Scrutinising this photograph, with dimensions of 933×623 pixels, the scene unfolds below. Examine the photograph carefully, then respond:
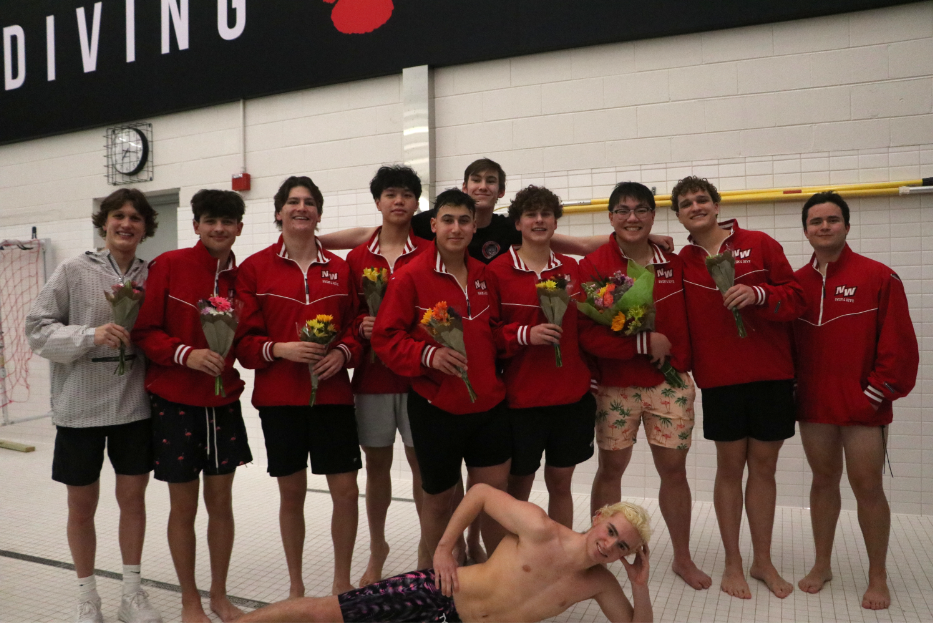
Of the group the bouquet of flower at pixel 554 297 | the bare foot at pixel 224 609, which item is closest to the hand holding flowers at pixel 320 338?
the bouquet of flower at pixel 554 297

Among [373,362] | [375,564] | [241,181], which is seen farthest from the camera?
[241,181]

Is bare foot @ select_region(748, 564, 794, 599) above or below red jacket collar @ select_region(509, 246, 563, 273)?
below

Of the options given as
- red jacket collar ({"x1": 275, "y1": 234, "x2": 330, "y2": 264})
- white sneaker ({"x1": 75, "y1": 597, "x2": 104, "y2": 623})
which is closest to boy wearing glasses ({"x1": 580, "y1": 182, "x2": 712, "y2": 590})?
red jacket collar ({"x1": 275, "y1": 234, "x2": 330, "y2": 264})

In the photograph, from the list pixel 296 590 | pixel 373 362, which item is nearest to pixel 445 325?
pixel 373 362

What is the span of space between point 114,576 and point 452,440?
1.99 metres

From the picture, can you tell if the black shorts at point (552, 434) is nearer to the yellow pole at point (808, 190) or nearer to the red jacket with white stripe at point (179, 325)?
the red jacket with white stripe at point (179, 325)

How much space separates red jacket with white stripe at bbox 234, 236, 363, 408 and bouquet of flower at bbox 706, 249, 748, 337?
1560 mm

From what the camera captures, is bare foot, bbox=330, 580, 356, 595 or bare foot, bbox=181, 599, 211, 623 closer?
bare foot, bbox=181, 599, 211, 623

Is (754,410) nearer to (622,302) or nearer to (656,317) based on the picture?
(656,317)

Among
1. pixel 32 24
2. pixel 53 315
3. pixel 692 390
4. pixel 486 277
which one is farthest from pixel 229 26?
pixel 692 390

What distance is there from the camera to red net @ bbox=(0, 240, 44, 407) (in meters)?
6.46

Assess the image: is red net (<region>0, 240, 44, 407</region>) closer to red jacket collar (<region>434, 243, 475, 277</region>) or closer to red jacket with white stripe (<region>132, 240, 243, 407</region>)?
red jacket with white stripe (<region>132, 240, 243, 407</region>)

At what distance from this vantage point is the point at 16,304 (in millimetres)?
6477

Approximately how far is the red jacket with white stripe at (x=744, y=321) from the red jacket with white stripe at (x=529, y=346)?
578mm
